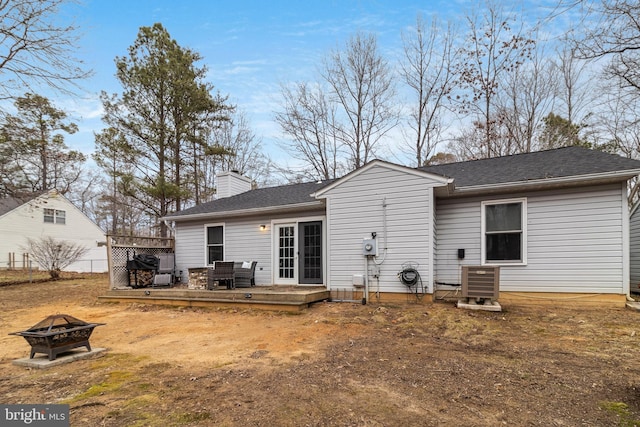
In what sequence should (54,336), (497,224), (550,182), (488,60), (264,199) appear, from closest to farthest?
(54,336) < (550,182) < (497,224) < (264,199) < (488,60)

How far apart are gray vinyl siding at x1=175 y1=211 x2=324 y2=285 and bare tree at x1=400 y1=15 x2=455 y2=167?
9543mm

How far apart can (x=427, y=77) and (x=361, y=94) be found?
3174 mm

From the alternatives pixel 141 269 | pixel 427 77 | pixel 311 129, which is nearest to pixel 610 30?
pixel 141 269

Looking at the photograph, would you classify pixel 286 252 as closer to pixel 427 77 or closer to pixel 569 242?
pixel 569 242

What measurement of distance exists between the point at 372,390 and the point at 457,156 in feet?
54.0

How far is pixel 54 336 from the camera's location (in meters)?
4.13

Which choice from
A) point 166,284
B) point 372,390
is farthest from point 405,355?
point 166,284

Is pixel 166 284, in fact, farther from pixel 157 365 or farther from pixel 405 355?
pixel 405 355

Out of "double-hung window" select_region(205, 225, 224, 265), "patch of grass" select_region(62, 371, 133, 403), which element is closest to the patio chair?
"double-hung window" select_region(205, 225, 224, 265)

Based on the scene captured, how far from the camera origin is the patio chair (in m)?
8.47

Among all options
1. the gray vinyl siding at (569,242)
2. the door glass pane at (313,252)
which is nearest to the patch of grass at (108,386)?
the door glass pane at (313,252)

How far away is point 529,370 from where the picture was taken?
363cm

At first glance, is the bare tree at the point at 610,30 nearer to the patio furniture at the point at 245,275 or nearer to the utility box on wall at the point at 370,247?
the utility box on wall at the point at 370,247

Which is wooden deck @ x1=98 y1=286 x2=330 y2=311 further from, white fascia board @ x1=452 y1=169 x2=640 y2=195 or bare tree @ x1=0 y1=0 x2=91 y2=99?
bare tree @ x1=0 y1=0 x2=91 y2=99
